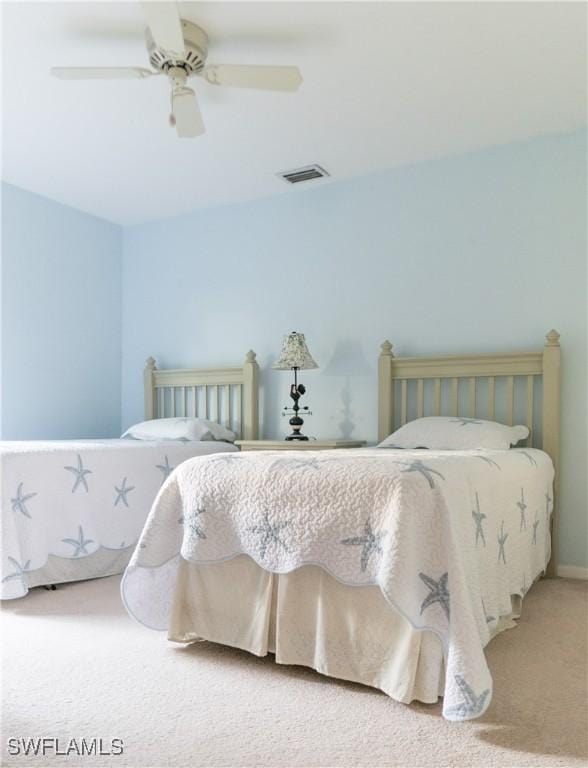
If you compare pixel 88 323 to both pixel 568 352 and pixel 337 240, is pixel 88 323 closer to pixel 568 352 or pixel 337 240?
pixel 337 240

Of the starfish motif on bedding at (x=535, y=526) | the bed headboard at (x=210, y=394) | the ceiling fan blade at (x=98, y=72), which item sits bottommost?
the starfish motif on bedding at (x=535, y=526)

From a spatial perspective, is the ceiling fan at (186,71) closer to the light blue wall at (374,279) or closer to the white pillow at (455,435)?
the light blue wall at (374,279)

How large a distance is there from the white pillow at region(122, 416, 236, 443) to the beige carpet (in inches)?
59.1

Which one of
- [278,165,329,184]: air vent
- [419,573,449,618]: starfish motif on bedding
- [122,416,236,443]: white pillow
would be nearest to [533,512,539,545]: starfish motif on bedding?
[419,573,449,618]: starfish motif on bedding

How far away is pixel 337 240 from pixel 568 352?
1.38 meters

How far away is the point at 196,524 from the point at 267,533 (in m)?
0.24

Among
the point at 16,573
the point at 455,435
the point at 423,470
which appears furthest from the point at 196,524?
the point at 455,435

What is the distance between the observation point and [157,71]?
2158mm

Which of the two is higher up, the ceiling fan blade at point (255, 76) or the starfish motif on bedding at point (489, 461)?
the ceiling fan blade at point (255, 76)

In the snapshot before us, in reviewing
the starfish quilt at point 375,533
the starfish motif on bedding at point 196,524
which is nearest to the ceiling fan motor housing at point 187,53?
the starfish quilt at point 375,533

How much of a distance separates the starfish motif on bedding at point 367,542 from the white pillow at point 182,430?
6.60ft

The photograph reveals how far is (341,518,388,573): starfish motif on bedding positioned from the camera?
1512 mm

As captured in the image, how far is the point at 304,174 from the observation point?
11.2ft

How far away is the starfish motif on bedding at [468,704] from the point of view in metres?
1.30
